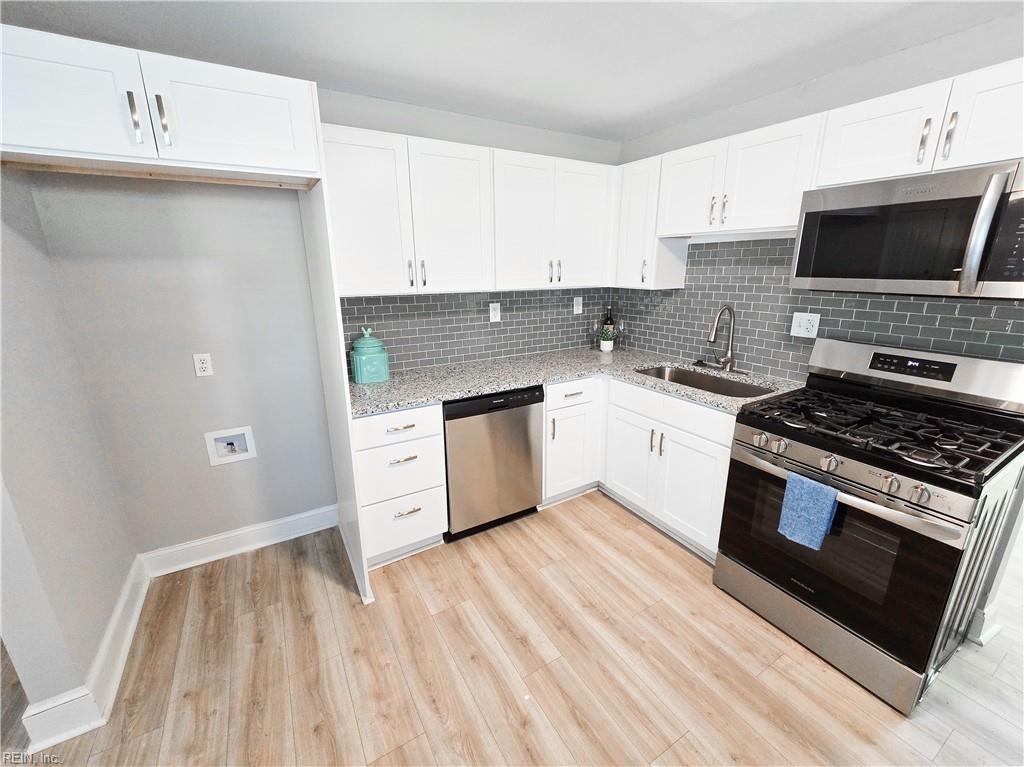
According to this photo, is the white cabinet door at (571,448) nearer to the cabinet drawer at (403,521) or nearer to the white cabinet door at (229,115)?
the cabinet drawer at (403,521)

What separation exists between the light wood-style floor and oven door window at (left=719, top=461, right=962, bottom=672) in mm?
281

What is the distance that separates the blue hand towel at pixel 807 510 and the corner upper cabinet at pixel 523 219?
177 cm

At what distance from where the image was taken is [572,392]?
2617 mm

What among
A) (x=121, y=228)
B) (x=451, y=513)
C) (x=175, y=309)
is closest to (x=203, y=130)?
(x=121, y=228)

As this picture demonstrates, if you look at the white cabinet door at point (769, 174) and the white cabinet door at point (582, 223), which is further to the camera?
the white cabinet door at point (582, 223)

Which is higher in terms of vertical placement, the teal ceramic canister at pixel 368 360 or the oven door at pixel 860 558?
the teal ceramic canister at pixel 368 360

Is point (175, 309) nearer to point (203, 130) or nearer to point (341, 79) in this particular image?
point (203, 130)

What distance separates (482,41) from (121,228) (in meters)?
1.78

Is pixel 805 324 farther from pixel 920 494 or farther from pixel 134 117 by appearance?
pixel 134 117

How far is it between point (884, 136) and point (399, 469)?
2527 millimetres

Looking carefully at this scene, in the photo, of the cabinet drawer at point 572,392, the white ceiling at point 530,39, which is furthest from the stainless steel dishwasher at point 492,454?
the white ceiling at point 530,39

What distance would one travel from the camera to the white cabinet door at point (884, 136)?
1527 millimetres

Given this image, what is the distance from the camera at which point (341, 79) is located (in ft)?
6.87

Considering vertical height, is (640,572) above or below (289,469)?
below
